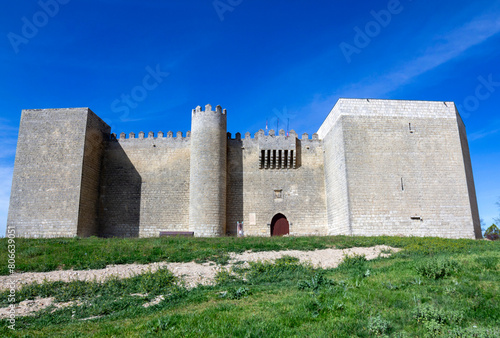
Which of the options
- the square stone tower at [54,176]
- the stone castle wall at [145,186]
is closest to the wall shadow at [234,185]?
the stone castle wall at [145,186]

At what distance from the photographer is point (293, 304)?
18.6ft

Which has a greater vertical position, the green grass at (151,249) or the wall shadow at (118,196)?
the wall shadow at (118,196)

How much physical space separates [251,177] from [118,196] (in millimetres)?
7354

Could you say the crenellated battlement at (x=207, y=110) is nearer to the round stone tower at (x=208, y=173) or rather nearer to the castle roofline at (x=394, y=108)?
the round stone tower at (x=208, y=173)

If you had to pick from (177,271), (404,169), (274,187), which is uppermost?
(404,169)

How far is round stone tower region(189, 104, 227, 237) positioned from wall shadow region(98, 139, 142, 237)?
339 centimetres

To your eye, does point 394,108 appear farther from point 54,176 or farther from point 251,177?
point 54,176

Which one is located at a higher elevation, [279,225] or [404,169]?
[404,169]

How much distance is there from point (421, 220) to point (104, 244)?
1361cm

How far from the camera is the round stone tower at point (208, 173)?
17766mm

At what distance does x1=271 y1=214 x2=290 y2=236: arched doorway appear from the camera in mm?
19094

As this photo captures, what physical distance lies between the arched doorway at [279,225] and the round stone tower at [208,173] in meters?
2.75

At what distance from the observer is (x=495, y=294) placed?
5.51m

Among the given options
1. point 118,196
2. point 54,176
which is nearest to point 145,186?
point 118,196
